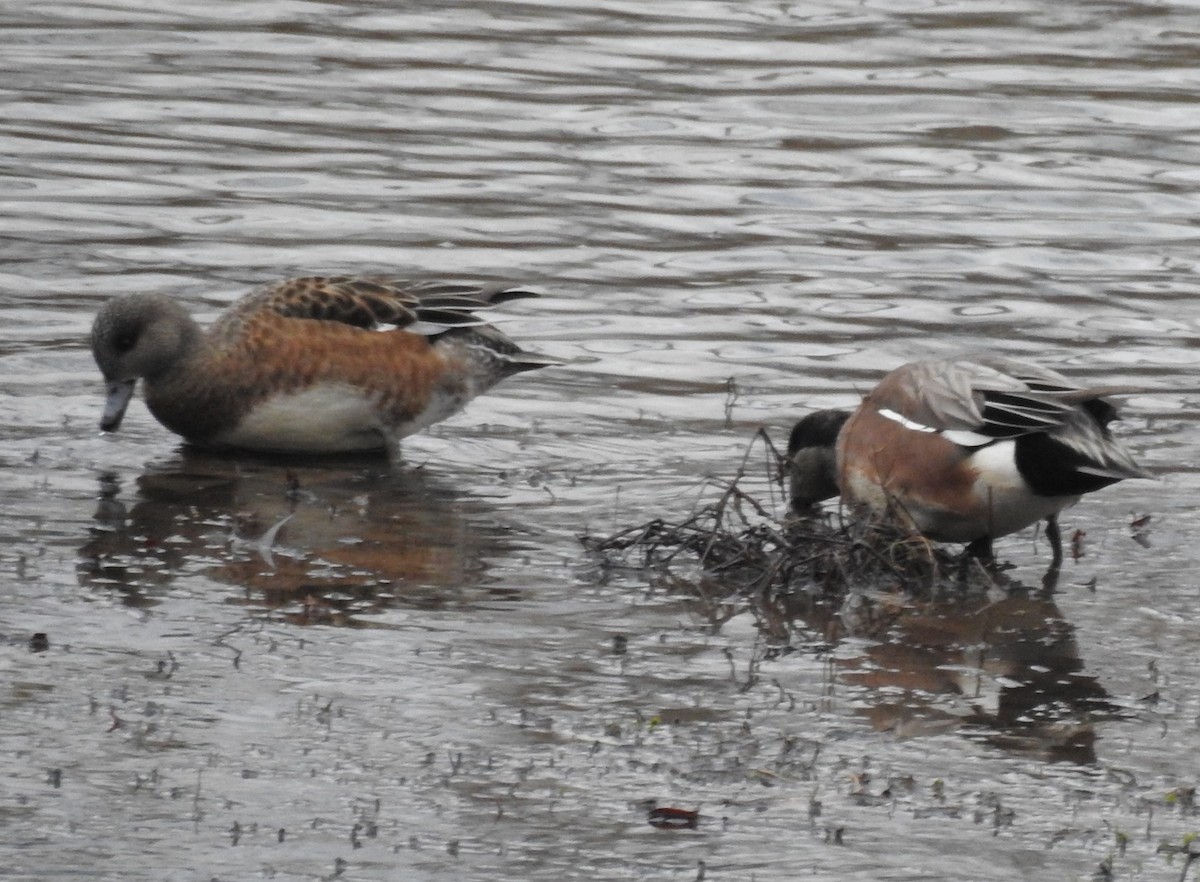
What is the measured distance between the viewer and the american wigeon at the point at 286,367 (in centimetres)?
812

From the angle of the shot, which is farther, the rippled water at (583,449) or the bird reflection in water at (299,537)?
the bird reflection in water at (299,537)

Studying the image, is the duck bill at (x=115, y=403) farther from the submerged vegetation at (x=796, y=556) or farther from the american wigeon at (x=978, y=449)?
the american wigeon at (x=978, y=449)

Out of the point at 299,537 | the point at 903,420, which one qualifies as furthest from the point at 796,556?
the point at 299,537

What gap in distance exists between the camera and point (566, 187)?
41.4 ft

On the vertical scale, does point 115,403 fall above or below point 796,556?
below

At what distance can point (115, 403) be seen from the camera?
8219 mm

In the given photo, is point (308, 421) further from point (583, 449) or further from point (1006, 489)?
Result: point (1006, 489)

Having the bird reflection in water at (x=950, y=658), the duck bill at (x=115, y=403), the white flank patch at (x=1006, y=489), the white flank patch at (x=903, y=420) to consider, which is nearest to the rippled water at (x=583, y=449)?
the bird reflection in water at (x=950, y=658)

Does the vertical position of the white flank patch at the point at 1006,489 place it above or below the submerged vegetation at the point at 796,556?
above

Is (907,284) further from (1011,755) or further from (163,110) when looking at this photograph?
(1011,755)

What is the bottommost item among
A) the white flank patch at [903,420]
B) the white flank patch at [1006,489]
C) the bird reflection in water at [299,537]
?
the bird reflection in water at [299,537]

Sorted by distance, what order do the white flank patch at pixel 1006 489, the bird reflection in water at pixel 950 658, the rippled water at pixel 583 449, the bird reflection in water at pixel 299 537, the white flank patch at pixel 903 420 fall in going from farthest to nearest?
the white flank patch at pixel 903 420 → the white flank patch at pixel 1006 489 → the bird reflection in water at pixel 299 537 → the bird reflection in water at pixel 950 658 → the rippled water at pixel 583 449

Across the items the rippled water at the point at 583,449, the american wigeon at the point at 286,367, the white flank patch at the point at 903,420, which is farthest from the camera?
the american wigeon at the point at 286,367

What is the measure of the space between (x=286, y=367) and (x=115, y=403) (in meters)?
0.66
